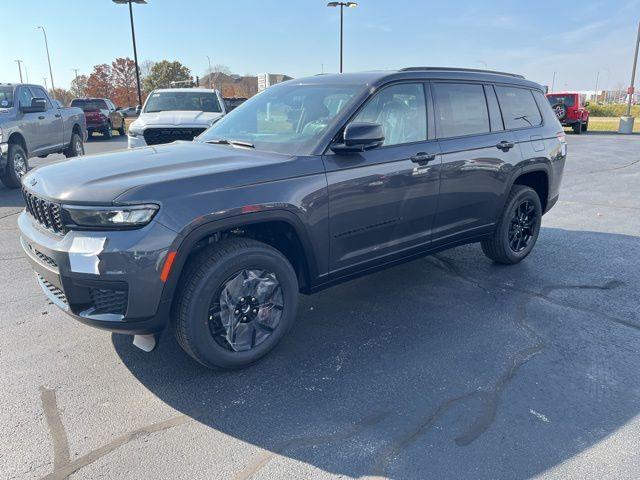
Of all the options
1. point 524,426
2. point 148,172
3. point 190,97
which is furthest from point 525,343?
point 190,97

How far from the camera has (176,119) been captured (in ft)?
30.6

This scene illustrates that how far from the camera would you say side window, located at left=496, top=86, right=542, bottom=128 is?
4773mm

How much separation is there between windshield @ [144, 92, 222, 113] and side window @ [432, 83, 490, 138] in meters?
7.18

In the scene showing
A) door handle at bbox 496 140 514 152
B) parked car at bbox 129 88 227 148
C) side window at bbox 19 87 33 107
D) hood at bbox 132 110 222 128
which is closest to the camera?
door handle at bbox 496 140 514 152

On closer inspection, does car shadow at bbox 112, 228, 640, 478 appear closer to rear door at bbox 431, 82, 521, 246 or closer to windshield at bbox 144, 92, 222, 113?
rear door at bbox 431, 82, 521, 246

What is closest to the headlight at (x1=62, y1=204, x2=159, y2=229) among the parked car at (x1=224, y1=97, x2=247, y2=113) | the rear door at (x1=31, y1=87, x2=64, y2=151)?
the parked car at (x1=224, y1=97, x2=247, y2=113)

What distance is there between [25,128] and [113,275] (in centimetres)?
854

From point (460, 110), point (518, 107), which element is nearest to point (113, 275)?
point (460, 110)

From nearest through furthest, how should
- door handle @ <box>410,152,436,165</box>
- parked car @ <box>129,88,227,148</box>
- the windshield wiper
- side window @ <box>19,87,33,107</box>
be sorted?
the windshield wiper → door handle @ <box>410,152,436,165</box> → parked car @ <box>129,88,227,148</box> → side window @ <box>19,87,33,107</box>

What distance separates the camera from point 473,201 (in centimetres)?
441

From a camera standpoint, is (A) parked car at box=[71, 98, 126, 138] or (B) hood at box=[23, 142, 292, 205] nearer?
(B) hood at box=[23, 142, 292, 205]

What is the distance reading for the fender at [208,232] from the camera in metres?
2.67

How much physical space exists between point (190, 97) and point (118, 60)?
185 ft

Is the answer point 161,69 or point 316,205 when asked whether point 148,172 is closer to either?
point 316,205
